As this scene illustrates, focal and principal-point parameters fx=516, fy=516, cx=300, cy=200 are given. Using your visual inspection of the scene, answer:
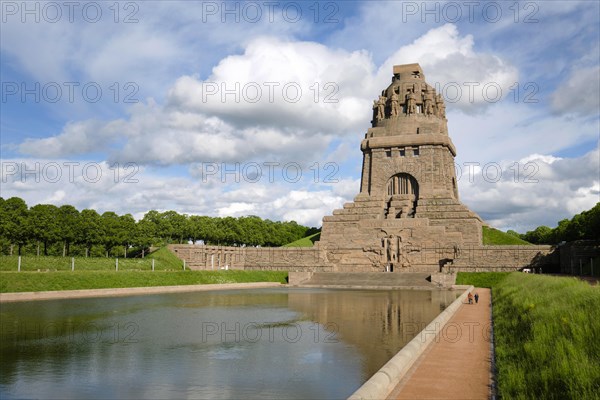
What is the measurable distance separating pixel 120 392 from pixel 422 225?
4729 cm

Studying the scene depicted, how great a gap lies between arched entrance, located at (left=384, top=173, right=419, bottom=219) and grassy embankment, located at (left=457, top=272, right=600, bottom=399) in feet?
145

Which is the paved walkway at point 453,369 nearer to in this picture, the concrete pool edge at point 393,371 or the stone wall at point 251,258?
the concrete pool edge at point 393,371

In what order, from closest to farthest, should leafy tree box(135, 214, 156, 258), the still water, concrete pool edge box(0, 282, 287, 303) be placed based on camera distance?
the still water, concrete pool edge box(0, 282, 287, 303), leafy tree box(135, 214, 156, 258)

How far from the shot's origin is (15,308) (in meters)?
23.5

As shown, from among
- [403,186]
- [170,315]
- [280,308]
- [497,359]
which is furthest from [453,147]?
[497,359]

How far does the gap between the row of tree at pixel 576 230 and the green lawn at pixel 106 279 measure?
3141 cm

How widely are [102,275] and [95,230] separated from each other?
17772 mm

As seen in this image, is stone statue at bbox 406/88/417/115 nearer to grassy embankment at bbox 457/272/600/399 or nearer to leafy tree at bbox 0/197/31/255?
leafy tree at bbox 0/197/31/255

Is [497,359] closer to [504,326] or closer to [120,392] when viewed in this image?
[504,326]

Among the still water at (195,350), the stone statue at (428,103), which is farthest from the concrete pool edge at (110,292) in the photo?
the stone statue at (428,103)

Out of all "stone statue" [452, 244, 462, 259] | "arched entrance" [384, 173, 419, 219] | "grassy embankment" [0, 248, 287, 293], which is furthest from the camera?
"arched entrance" [384, 173, 419, 219]

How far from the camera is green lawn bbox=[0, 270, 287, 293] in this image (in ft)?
95.4

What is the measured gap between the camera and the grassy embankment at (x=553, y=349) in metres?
7.98

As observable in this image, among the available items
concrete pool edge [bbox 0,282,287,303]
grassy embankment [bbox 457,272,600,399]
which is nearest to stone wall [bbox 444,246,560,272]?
concrete pool edge [bbox 0,282,287,303]
